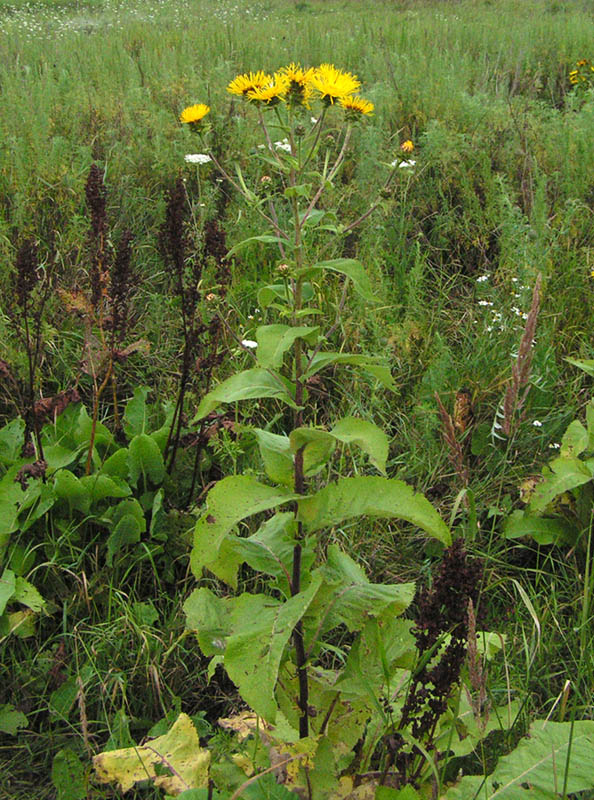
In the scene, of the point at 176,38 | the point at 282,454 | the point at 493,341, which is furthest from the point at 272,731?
the point at 176,38

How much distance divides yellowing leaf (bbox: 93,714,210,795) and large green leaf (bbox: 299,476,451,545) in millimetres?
598

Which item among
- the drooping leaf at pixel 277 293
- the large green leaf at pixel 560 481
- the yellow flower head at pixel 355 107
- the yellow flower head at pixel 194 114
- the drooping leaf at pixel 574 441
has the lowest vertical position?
the large green leaf at pixel 560 481

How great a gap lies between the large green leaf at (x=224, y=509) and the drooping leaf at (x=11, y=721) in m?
0.82

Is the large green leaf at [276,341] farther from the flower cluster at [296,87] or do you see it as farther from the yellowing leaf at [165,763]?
the yellowing leaf at [165,763]

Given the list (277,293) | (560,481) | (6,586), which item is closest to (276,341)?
(277,293)

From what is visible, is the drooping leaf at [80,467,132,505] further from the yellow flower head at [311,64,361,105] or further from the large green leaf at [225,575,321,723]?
the yellow flower head at [311,64,361,105]

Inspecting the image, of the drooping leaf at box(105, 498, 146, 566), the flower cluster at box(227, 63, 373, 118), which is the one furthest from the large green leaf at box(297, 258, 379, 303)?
the drooping leaf at box(105, 498, 146, 566)

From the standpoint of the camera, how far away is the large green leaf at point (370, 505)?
1.41 meters

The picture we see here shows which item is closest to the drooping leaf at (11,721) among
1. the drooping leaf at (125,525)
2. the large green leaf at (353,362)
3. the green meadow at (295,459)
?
the green meadow at (295,459)

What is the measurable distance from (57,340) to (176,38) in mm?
5957

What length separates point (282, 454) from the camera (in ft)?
5.28

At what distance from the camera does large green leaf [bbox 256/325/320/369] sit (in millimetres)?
1418

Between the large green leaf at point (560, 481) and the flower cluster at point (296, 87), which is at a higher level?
the flower cluster at point (296, 87)

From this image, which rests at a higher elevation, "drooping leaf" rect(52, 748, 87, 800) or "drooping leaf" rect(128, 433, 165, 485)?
"drooping leaf" rect(128, 433, 165, 485)
